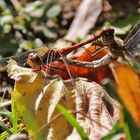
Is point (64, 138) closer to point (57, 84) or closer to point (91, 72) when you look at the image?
point (57, 84)

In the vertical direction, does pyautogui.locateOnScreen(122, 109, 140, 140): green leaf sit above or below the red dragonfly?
below

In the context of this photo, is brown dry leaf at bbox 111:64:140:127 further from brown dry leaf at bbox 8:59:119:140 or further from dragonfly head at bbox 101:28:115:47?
dragonfly head at bbox 101:28:115:47

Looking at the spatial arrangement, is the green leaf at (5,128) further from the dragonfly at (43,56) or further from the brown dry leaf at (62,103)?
the dragonfly at (43,56)

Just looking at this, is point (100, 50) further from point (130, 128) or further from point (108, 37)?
point (130, 128)

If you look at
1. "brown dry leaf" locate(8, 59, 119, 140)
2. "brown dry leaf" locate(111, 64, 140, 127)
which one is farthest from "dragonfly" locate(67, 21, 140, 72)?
"brown dry leaf" locate(111, 64, 140, 127)

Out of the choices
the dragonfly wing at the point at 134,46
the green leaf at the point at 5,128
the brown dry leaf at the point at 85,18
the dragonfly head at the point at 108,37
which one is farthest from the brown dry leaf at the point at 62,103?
the brown dry leaf at the point at 85,18

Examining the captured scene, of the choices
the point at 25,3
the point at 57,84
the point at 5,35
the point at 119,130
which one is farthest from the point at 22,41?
the point at 119,130
